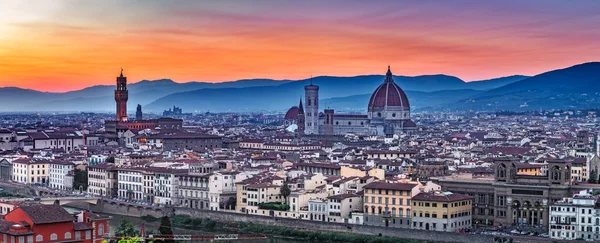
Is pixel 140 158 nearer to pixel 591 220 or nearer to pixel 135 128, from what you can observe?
pixel 591 220

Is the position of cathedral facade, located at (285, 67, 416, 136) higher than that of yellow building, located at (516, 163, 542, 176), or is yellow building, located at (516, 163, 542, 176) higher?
cathedral facade, located at (285, 67, 416, 136)

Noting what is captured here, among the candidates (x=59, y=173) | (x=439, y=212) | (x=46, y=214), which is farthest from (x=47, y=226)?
(x=59, y=173)

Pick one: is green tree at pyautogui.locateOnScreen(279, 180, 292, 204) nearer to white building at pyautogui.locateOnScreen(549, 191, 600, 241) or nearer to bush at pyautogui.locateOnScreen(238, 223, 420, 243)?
bush at pyautogui.locateOnScreen(238, 223, 420, 243)

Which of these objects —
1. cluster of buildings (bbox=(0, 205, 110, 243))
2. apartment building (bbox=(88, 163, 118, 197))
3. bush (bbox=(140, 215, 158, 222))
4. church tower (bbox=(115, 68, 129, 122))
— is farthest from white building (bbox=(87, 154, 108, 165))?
church tower (bbox=(115, 68, 129, 122))

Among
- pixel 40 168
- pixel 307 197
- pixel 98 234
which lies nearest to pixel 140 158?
pixel 40 168

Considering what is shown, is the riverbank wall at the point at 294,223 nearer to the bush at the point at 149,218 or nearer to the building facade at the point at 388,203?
the bush at the point at 149,218

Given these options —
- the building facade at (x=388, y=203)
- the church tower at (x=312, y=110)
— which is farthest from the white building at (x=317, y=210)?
the church tower at (x=312, y=110)
